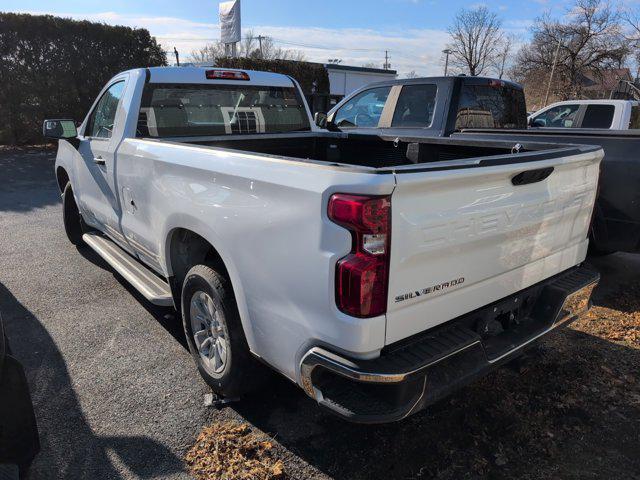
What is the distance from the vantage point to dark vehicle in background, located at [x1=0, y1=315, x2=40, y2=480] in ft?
6.96

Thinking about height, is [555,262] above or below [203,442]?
above

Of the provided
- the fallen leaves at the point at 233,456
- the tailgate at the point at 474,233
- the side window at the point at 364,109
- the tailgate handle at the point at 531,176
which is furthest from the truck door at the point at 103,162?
the side window at the point at 364,109

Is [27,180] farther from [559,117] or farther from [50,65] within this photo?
[559,117]

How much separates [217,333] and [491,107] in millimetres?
4794

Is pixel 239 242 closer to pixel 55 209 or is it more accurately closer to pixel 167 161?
pixel 167 161

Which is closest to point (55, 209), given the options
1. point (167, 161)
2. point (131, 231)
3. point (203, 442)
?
point (131, 231)

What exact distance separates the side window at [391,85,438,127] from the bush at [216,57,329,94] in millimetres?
13476

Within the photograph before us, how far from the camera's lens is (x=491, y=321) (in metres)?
2.50

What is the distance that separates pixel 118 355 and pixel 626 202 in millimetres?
4216

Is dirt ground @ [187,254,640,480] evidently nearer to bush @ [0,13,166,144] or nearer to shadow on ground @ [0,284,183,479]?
shadow on ground @ [0,284,183,479]

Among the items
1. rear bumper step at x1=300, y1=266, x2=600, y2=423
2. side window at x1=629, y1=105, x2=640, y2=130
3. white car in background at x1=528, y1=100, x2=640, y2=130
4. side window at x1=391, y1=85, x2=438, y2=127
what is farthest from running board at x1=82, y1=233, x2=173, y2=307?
side window at x1=629, y1=105, x2=640, y2=130

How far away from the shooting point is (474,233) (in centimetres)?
216

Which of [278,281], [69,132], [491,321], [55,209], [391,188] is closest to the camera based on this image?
[391,188]

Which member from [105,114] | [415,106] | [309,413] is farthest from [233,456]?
[415,106]
